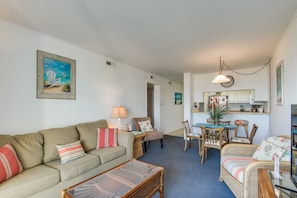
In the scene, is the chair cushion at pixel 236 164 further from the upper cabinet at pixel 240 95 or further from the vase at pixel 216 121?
the upper cabinet at pixel 240 95

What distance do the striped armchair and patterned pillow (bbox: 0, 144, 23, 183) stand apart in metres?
2.54

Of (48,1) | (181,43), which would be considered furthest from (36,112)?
(181,43)

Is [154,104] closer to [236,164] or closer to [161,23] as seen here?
[161,23]

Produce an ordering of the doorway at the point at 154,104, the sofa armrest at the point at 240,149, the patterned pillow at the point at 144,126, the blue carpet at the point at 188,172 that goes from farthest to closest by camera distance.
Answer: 1. the doorway at the point at 154,104
2. the patterned pillow at the point at 144,126
3. the sofa armrest at the point at 240,149
4. the blue carpet at the point at 188,172

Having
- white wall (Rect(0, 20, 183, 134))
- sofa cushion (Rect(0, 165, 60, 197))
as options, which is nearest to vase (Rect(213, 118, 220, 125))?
white wall (Rect(0, 20, 183, 134))

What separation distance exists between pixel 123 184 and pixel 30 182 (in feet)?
3.31

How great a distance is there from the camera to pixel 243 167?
6.23ft

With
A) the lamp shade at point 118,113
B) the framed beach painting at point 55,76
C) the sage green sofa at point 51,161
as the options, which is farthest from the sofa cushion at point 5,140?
the lamp shade at point 118,113

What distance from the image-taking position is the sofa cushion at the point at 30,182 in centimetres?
152

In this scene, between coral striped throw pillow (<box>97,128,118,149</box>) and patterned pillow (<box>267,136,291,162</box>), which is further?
coral striped throw pillow (<box>97,128,118,149</box>)

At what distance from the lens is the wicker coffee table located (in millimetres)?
1425

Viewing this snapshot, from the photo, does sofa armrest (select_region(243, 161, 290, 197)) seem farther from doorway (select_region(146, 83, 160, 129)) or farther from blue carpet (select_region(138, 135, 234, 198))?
doorway (select_region(146, 83, 160, 129))

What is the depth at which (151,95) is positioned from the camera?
6219 millimetres

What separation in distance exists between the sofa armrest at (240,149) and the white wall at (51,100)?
103 inches
